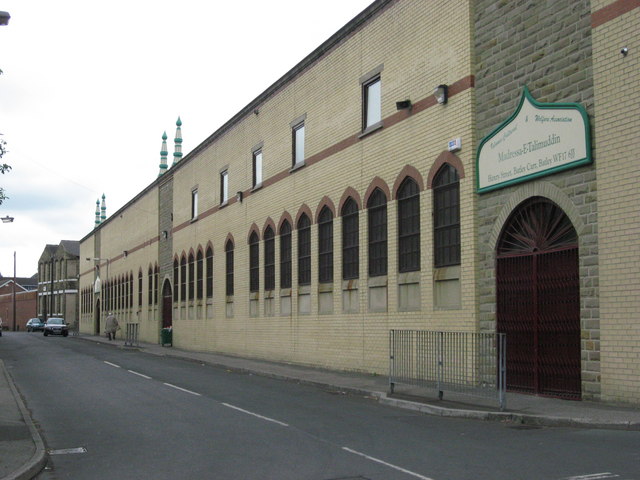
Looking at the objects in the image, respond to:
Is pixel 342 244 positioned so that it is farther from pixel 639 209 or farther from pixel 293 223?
pixel 639 209

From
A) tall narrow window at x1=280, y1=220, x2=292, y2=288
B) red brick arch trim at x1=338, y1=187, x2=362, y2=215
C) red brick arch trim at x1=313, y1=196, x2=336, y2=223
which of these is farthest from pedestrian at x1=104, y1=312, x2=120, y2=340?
red brick arch trim at x1=338, y1=187, x2=362, y2=215

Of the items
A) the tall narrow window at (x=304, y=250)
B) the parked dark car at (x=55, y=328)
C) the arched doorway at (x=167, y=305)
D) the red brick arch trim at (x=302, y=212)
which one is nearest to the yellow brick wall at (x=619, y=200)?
the red brick arch trim at (x=302, y=212)

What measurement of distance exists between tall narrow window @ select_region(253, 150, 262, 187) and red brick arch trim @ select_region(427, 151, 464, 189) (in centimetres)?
A: 1259

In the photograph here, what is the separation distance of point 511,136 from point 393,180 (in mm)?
4965

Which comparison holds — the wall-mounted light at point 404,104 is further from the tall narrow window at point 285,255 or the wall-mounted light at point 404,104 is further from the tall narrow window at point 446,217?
the tall narrow window at point 285,255

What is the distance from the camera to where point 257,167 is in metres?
30.1

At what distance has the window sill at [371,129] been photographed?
67.4 feet

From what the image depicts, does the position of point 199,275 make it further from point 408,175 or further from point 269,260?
point 408,175

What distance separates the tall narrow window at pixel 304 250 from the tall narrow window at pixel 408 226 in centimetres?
594

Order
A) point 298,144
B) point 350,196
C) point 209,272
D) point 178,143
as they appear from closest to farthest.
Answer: point 350,196
point 298,144
point 209,272
point 178,143

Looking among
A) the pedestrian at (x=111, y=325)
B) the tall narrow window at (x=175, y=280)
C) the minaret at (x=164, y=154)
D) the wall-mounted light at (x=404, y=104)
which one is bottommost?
the pedestrian at (x=111, y=325)

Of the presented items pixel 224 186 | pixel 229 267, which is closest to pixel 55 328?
pixel 224 186

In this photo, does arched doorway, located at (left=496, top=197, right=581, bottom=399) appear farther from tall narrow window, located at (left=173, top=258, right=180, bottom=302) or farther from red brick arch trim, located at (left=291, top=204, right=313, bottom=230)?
tall narrow window, located at (left=173, top=258, right=180, bottom=302)

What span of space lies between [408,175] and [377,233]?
2.27m
